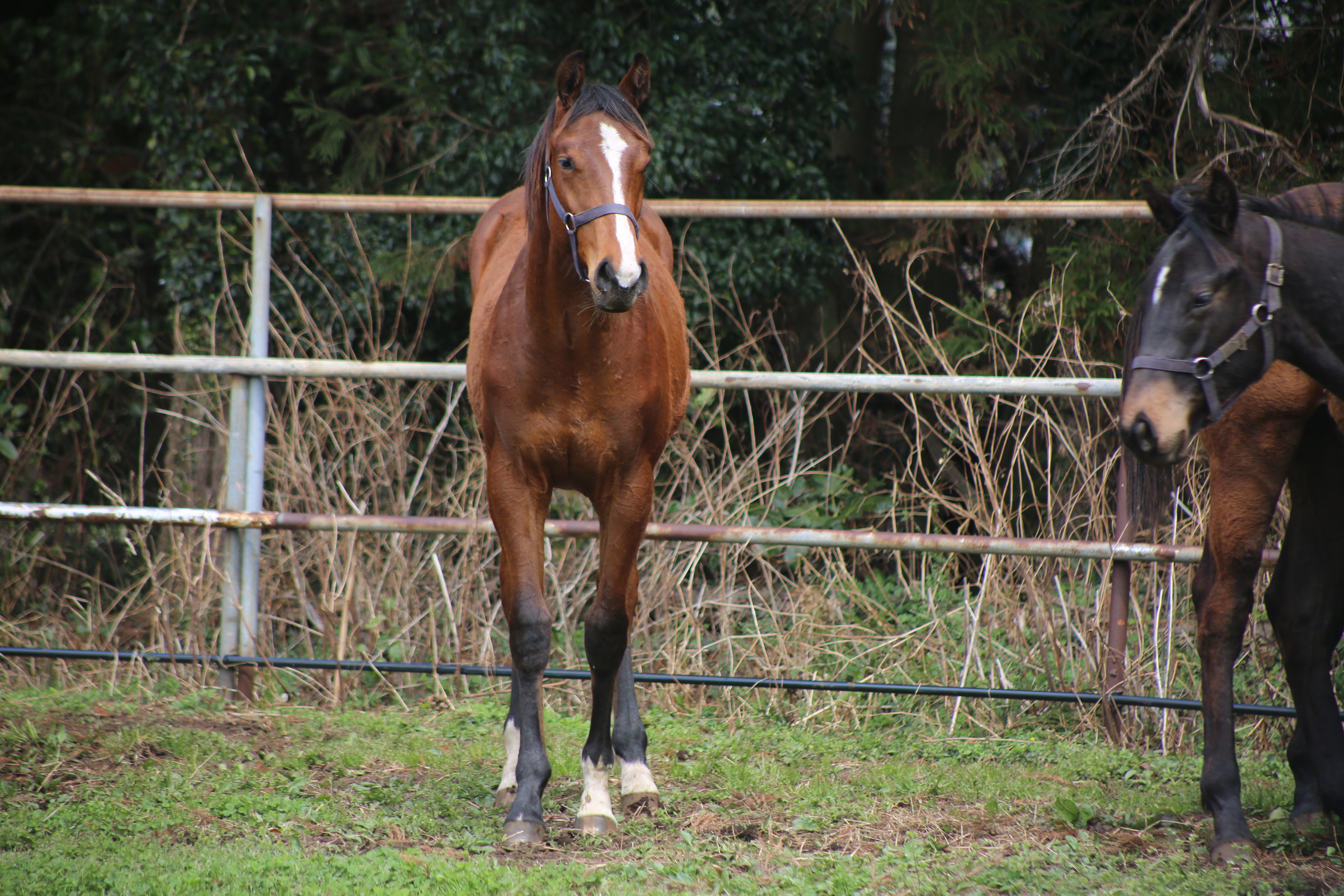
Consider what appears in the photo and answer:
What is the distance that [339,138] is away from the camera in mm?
7059

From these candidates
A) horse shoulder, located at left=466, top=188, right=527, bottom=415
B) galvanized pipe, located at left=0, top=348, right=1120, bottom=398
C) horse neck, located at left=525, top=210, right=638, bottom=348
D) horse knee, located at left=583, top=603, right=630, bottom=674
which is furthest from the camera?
galvanized pipe, located at left=0, top=348, right=1120, bottom=398

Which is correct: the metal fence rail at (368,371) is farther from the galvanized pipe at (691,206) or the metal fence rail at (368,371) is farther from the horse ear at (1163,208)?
the horse ear at (1163,208)


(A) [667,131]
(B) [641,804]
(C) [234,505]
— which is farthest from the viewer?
(A) [667,131]

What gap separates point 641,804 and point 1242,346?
1.95 meters

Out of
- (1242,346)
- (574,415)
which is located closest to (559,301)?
(574,415)

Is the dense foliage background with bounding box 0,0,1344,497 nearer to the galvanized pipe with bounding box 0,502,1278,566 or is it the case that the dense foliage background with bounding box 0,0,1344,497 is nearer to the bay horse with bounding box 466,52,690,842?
the galvanized pipe with bounding box 0,502,1278,566

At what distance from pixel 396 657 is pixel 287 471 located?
3.05 feet

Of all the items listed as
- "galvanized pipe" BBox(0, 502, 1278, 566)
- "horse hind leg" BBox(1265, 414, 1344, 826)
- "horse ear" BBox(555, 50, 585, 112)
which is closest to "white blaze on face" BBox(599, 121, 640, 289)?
"horse ear" BBox(555, 50, 585, 112)

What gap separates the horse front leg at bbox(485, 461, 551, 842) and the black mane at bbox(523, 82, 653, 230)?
0.69 m

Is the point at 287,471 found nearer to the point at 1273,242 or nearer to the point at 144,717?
the point at 144,717

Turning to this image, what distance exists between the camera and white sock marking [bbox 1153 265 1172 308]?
8.10ft

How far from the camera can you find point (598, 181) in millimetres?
2467

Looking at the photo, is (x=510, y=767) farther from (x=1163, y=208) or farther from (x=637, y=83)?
(x=1163, y=208)

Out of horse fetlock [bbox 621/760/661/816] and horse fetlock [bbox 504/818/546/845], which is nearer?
horse fetlock [bbox 504/818/546/845]
